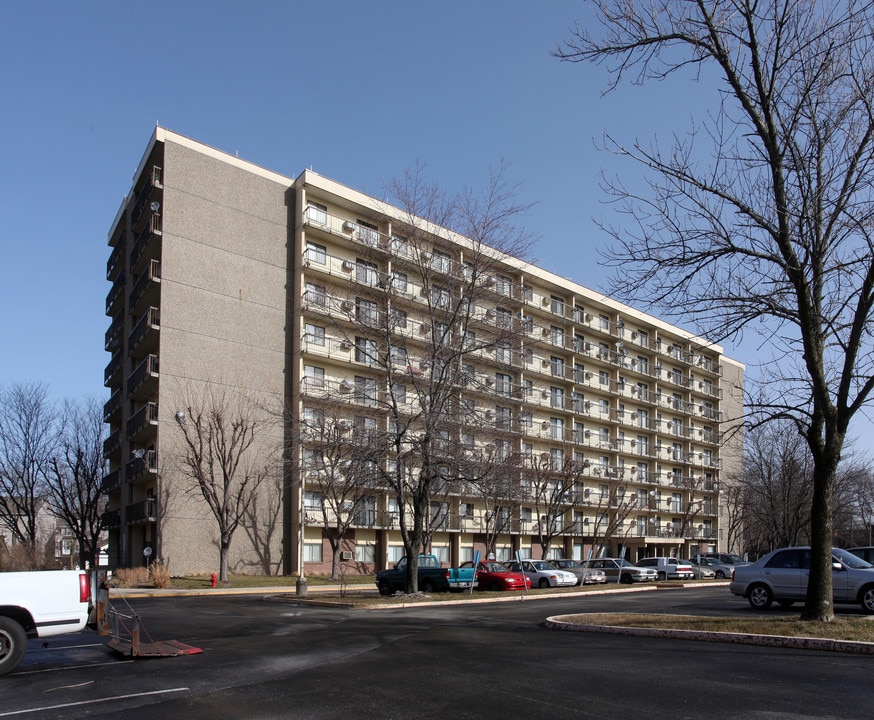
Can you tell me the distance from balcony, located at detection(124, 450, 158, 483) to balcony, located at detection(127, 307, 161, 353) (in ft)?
18.7

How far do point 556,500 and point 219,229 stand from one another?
24.9m

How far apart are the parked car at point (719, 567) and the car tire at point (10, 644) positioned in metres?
44.7

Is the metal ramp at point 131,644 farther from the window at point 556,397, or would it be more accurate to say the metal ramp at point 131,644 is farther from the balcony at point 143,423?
the window at point 556,397

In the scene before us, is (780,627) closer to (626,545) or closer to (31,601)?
(31,601)

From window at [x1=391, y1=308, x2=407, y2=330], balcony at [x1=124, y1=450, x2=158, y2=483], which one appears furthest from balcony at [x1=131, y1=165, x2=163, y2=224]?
window at [x1=391, y1=308, x2=407, y2=330]

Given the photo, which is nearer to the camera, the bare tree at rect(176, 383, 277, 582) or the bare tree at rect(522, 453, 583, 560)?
the bare tree at rect(176, 383, 277, 582)

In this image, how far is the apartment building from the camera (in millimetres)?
28078

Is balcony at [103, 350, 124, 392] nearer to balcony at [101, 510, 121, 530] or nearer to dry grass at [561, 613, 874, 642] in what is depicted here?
balcony at [101, 510, 121, 530]

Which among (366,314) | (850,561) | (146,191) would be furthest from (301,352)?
(850,561)

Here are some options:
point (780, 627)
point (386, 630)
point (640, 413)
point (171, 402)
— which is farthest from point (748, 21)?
point (640, 413)

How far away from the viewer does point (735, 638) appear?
43.7ft

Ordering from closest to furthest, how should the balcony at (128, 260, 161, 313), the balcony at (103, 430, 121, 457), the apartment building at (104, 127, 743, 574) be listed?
1. the apartment building at (104, 127, 743, 574)
2. the balcony at (128, 260, 161, 313)
3. the balcony at (103, 430, 121, 457)

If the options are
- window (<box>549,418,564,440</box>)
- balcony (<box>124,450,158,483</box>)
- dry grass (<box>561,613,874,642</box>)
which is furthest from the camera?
window (<box>549,418,564,440</box>)

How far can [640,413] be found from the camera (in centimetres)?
6875
